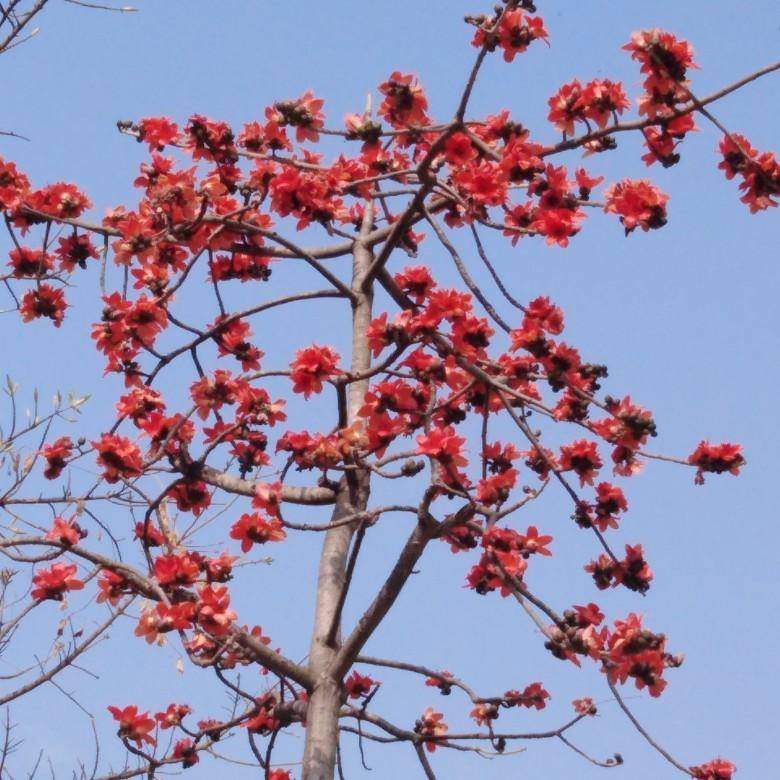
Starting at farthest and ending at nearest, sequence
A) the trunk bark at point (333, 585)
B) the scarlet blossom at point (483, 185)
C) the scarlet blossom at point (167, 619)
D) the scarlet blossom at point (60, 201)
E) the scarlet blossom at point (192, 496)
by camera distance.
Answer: the scarlet blossom at point (60, 201)
the scarlet blossom at point (192, 496)
the scarlet blossom at point (483, 185)
the trunk bark at point (333, 585)
the scarlet blossom at point (167, 619)

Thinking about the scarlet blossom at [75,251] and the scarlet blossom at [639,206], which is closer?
the scarlet blossom at [639,206]

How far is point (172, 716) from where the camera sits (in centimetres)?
479

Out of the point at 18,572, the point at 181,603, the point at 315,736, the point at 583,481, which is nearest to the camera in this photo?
the point at 181,603

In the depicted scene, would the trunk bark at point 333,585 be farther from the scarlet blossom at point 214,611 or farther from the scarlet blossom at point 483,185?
the scarlet blossom at point 483,185

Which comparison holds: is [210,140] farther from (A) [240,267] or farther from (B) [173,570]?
(B) [173,570]

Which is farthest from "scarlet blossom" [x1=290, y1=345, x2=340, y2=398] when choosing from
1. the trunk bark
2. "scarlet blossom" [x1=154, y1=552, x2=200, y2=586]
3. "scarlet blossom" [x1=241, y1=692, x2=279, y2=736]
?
"scarlet blossom" [x1=241, y1=692, x2=279, y2=736]

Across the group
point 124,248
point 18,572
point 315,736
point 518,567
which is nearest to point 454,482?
point 518,567

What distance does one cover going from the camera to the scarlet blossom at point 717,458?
3.79 metres

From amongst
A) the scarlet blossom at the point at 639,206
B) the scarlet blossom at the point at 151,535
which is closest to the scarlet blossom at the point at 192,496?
the scarlet blossom at the point at 151,535

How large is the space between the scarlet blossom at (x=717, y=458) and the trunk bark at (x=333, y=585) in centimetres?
108

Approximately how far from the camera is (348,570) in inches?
152

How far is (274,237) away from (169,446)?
2.56ft

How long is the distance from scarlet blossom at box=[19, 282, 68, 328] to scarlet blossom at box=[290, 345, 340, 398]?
1.29 m

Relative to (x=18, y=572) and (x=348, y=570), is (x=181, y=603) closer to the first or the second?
(x=348, y=570)
